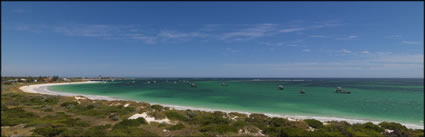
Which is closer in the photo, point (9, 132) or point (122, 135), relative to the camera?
point (122, 135)

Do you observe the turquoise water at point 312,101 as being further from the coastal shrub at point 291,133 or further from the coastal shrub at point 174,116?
the coastal shrub at point 291,133

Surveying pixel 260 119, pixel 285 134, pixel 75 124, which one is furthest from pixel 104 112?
pixel 285 134

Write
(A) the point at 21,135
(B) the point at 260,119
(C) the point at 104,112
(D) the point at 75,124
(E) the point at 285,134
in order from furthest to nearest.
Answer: (C) the point at 104,112 < (B) the point at 260,119 < (D) the point at 75,124 < (E) the point at 285,134 < (A) the point at 21,135

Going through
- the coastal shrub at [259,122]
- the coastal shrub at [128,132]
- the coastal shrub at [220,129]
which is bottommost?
the coastal shrub at [259,122]

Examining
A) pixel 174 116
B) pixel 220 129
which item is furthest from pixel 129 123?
pixel 220 129

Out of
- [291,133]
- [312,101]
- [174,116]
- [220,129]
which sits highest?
[291,133]

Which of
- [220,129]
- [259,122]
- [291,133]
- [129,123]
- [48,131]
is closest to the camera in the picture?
[48,131]

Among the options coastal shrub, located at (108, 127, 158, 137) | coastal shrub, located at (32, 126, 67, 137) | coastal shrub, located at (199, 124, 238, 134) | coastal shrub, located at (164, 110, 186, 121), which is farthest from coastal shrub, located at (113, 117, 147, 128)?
coastal shrub, located at (199, 124, 238, 134)

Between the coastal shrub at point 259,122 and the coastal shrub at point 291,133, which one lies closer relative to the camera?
the coastal shrub at point 291,133

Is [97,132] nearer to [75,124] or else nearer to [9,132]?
[75,124]

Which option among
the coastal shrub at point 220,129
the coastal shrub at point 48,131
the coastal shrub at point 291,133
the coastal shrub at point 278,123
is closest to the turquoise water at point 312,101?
the coastal shrub at point 278,123

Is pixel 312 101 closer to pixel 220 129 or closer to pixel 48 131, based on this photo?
pixel 220 129
